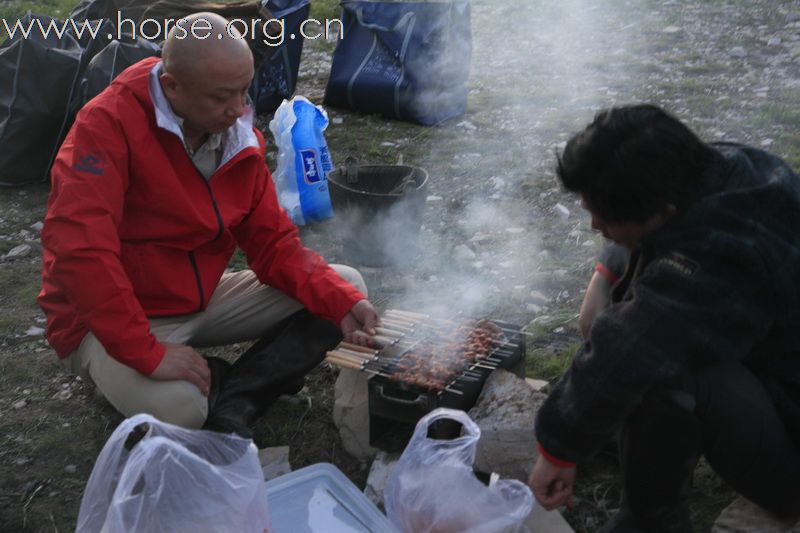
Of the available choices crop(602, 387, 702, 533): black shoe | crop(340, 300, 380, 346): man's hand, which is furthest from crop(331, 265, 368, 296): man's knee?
crop(602, 387, 702, 533): black shoe

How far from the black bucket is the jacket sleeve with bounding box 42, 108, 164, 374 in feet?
5.43

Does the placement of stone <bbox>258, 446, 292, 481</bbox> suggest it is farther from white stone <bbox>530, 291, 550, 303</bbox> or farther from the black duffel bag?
the black duffel bag

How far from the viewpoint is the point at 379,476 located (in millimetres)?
2719

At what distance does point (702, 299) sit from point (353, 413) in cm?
135

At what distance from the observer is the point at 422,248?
173 inches

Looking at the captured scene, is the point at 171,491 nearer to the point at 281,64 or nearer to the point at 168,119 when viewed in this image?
the point at 168,119

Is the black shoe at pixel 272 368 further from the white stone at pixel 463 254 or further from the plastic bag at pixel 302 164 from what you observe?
the plastic bag at pixel 302 164

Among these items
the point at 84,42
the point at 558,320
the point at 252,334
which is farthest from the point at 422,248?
the point at 84,42

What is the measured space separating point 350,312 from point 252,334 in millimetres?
445

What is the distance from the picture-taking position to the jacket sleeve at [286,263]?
298 centimetres

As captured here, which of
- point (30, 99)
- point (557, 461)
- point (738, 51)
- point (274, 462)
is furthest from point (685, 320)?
point (738, 51)

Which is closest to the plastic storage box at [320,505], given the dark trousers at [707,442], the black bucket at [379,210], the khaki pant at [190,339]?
the khaki pant at [190,339]

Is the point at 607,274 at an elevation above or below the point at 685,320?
below

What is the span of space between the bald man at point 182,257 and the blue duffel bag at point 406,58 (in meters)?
3.19
